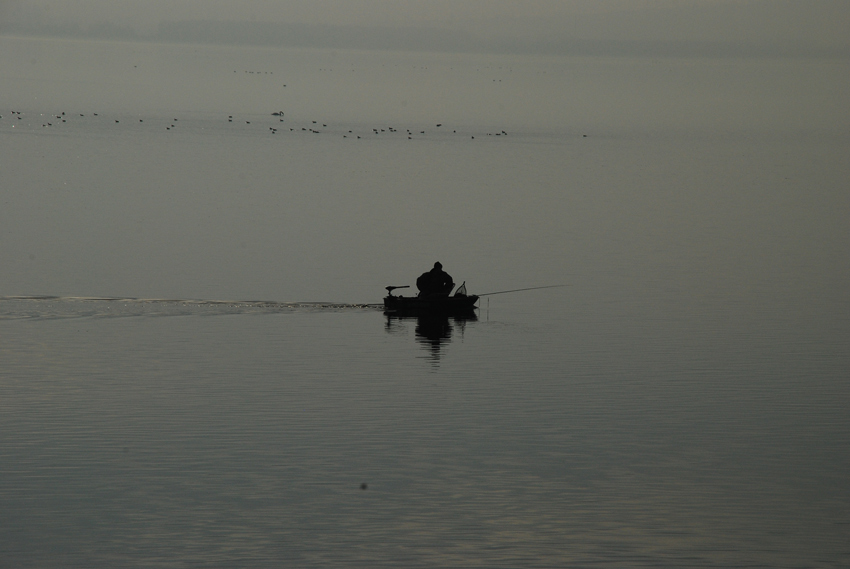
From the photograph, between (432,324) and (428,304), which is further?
(428,304)

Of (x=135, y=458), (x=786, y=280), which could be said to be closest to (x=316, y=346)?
(x=135, y=458)

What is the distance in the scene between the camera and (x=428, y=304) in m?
50.8

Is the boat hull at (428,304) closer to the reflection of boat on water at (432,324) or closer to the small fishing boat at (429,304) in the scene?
the small fishing boat at (429,304)

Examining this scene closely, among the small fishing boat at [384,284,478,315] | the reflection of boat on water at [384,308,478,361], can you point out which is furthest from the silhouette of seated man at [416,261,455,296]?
the reflection of boat on water at [384,308,478,361]

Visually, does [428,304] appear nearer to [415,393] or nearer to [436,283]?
[436,283]

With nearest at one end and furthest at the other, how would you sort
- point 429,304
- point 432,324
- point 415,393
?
point 415,393, point 432,324, point 429,304

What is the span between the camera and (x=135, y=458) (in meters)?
28.8

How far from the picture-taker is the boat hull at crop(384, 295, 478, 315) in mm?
50500

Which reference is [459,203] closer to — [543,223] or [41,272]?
[543,223]

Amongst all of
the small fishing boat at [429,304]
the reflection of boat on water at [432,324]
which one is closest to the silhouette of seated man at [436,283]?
the small fishing boat at [429,304]

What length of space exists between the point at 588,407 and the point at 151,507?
45.8 feet

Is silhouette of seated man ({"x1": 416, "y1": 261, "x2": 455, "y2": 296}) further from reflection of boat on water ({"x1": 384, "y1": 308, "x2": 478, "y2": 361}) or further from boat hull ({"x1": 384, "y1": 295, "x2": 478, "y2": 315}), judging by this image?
reflection of boat on water ({"x1": 384, "y1": 308, "x2": 478, "y2": 361})

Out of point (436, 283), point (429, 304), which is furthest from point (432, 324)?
point (436, 283)

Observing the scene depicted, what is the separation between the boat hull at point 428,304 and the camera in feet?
166
